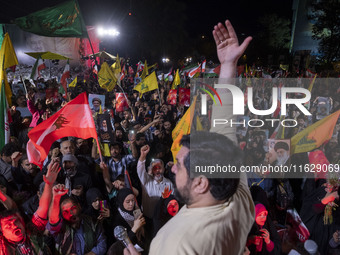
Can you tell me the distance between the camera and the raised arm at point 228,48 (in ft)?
6.10

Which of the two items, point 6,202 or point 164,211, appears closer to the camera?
point 6,202

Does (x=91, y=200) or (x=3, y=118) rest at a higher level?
(x=3, y=118)

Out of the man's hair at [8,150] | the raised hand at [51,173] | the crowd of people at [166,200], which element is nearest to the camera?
the crowd of people at [166,200]

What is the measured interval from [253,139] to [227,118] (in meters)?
5.09

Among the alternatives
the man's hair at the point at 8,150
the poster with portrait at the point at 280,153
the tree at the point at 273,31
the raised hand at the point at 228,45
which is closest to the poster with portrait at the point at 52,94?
the man's hair at the point at 8,150

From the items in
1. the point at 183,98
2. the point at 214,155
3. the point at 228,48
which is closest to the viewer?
the point at 214,155

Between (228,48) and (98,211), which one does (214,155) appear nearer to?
(228,48)

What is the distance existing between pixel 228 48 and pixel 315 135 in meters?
3.44

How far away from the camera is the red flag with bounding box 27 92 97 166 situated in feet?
12.3

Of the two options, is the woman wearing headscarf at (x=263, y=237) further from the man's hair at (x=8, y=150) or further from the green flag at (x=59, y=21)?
the green flag at (x=59, y=21)

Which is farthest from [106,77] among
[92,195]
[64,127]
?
[92,195]

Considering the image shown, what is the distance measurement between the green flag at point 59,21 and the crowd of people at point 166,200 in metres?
1.76

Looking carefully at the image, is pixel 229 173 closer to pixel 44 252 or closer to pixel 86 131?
pixel 44 252

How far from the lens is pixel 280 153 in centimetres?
494
